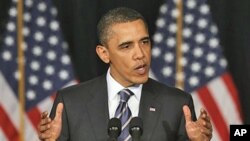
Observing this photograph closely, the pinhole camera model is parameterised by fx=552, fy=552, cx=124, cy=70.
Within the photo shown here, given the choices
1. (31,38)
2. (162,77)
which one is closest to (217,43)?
(162,77)

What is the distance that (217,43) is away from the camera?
2938 millimetres

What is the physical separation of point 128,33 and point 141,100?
0.25 m

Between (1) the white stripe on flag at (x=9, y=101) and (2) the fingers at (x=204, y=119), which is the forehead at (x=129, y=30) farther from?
(1) the white stripe on flag at (x=9, y=101)

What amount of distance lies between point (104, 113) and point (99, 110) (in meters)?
0.02

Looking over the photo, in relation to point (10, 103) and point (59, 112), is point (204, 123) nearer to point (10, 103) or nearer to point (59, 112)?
point (59, 112)

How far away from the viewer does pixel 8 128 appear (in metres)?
2.97

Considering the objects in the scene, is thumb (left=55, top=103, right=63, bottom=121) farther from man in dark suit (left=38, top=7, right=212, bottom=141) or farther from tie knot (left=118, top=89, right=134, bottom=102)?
tie knot (left=118, top=89, right=134, bottom=102)

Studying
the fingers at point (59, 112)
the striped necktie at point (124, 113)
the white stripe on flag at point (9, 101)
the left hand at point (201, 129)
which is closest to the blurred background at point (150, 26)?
the white stripe on flag at point (9, 101)

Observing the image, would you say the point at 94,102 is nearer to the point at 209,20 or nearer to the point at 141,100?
the point at 141,100

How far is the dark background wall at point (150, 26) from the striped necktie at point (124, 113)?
3.34 feet

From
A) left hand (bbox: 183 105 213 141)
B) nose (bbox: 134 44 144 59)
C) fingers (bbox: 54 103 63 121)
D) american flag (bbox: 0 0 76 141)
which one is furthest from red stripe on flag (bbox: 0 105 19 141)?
left hand (bbox: 183 105 213 141)

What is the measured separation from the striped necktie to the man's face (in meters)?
0.05

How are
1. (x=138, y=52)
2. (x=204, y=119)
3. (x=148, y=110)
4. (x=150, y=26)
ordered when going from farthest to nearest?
(x=150, y=26)
(x=148, y=110)
(x=138, y=52)
(x=204, y=119)

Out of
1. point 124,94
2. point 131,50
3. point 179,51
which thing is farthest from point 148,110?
point 179,51
